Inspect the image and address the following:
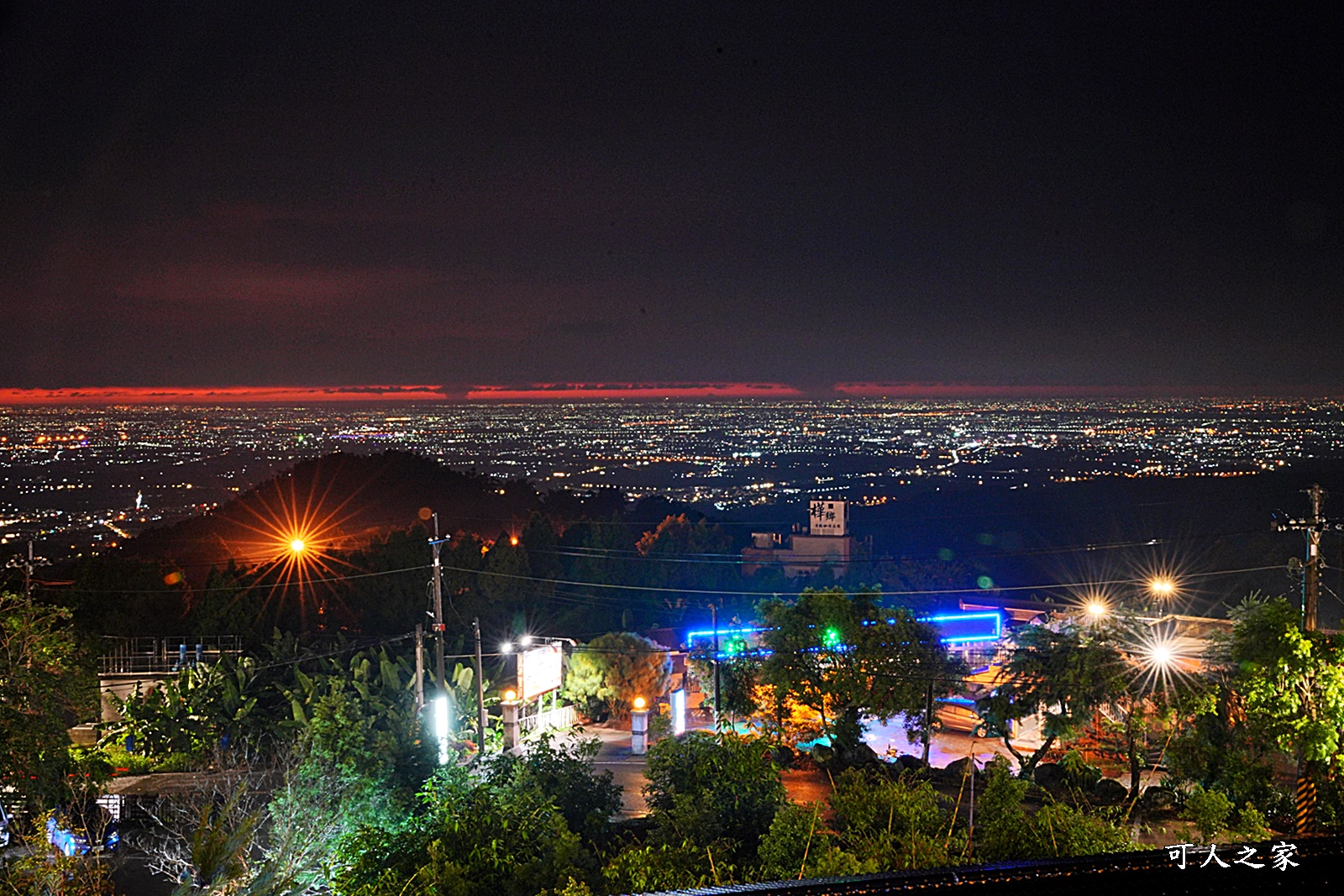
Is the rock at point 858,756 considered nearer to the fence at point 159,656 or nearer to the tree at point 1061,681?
the tree at point 1061,681

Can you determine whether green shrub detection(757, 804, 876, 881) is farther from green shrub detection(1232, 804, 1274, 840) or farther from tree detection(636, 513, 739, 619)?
tree detection(636, 513, 739, 619)

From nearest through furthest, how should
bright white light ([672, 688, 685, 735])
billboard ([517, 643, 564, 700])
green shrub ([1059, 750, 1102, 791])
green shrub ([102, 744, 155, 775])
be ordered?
1. green shrub ([1059, 750, 1102, 791])
2. green shrub ([102, 744, 155, 775])
3. billboard ([517, 643, 564, 700])
4. bright white light ([672, 688, 685, 735])


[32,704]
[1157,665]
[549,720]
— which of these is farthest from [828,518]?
[32,704]

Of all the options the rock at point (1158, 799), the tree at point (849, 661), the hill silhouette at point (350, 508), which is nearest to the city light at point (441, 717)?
the tree at point (849, 661)

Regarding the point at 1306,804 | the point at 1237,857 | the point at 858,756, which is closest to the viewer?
the point at 1237,857

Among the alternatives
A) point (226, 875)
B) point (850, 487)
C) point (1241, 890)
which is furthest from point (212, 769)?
point (850, 487)

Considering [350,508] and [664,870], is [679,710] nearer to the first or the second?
[664,870]

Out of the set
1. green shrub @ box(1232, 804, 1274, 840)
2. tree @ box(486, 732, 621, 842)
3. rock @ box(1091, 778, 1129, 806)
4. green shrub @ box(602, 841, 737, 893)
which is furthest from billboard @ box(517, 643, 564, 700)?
green shrub @ box(1232, 804, 1274, 840)
